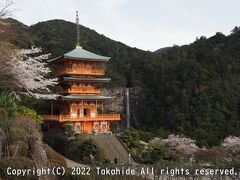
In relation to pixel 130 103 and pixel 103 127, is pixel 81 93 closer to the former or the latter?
pixel 103 127

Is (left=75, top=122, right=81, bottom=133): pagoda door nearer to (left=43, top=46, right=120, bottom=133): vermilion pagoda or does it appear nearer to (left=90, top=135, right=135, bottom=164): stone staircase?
(left=43, top=46, right=120, bottom=133): vermilion pagoda

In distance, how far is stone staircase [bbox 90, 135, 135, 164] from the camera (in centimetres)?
2359

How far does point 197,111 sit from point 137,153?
21.9 metres

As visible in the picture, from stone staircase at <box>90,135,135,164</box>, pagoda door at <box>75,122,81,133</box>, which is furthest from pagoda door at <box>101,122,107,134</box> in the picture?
stone staircase at <box>90,135,135,164</box>

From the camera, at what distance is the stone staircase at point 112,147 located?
2359 centimetres

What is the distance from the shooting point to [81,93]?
98.7 ft

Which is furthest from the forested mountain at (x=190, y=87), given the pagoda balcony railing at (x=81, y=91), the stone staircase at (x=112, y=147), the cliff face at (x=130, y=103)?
the stone staircase at (x=112, y=147)

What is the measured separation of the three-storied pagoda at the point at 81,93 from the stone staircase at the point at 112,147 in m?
3.18

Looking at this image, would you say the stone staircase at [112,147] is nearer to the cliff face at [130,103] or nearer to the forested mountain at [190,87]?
the forested mountain at [190,87]

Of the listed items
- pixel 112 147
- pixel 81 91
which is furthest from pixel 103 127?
pixel 112 147

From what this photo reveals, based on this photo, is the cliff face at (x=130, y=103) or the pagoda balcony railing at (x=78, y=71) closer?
the pagoda balcony railing at (x=78, y=71)

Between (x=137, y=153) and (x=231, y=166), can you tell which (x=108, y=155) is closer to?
(x=137, y=153)

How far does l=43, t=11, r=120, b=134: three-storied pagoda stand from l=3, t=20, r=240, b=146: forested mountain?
12552 mm

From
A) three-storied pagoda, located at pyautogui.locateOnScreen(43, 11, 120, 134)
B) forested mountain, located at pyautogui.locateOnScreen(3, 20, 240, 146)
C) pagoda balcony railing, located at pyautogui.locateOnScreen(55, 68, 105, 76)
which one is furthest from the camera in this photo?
forested mountain, located at pyautogui.locateOnScreen(3, 20, 240, 146)
